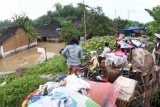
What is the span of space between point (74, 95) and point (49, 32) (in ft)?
111

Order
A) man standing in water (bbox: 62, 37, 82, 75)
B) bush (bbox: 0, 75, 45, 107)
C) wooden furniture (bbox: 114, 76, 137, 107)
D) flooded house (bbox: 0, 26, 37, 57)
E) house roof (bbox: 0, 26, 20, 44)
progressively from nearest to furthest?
wooden furniture (bbox: 114, 76, 137, 107)
man standing in water (bbox: 62, 37, 82, 75)
bush (bbox: 0, 75, 45, 107)
flooded house (bbox: 0, 26, 37, 57)
house roof (bbox: 0, 26, 20, 44)

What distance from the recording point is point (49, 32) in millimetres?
37781

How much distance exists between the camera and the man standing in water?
675 cm

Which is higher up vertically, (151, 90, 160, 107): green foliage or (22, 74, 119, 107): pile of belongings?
(22, 74, 119, 107): pile of belongings

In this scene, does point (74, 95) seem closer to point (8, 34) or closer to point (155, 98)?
point (155, 98)

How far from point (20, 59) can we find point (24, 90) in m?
19.6

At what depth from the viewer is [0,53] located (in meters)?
29.9

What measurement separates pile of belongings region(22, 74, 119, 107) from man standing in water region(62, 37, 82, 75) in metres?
1.90

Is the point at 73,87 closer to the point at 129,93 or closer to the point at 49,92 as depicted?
the point at 49,92

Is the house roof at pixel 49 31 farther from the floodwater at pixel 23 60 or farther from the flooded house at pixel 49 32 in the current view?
the floodwater at pixel 23 60

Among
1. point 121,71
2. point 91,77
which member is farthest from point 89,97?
point 121,71

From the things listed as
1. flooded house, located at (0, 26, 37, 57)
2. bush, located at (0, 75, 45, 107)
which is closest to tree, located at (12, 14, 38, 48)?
flooded house, located at (0, 26, 37, 57)

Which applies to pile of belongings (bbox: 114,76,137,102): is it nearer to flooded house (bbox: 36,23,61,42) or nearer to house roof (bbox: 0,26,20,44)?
house roof (bbox: 0,26,20,44)

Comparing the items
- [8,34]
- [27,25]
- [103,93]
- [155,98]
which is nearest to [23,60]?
[8,34]
